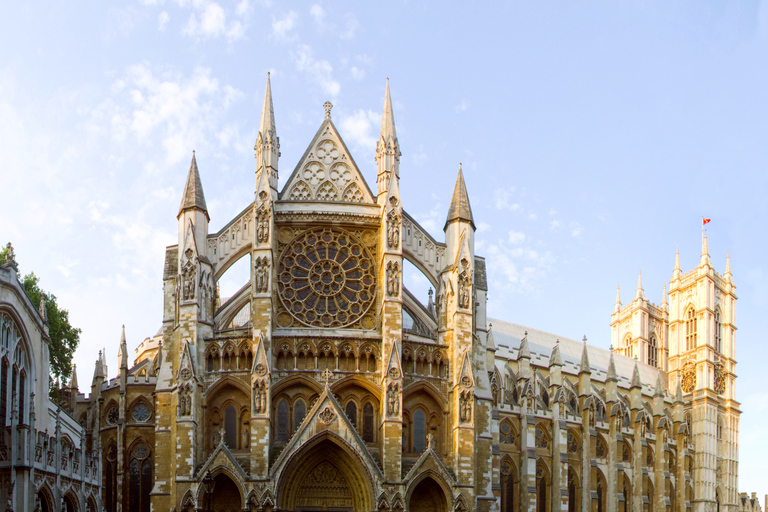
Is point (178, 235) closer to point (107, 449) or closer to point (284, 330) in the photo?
point (284, 330)

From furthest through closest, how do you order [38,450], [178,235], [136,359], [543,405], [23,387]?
[543,405]
[136,359]
[178,235]
[23,387]
[38,450]

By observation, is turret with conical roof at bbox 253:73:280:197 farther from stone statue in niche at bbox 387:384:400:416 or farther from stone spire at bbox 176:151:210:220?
stone statue in niche at bbox 387:384:400:416

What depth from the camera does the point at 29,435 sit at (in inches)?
1137

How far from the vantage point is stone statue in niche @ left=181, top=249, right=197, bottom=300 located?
41.8m

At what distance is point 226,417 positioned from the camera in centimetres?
4169

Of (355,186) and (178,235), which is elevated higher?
(355,186)

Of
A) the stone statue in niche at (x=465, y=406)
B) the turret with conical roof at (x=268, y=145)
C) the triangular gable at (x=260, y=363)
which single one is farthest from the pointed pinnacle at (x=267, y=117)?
the stone statue in niche at (x=465, y=406)

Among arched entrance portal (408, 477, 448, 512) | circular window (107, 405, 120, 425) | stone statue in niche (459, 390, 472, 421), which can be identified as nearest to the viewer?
arched entrance portal (408, 477, 448, 512)

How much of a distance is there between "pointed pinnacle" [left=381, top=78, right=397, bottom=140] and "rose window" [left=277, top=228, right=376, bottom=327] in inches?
208

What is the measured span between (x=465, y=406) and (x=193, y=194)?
51.1 ft

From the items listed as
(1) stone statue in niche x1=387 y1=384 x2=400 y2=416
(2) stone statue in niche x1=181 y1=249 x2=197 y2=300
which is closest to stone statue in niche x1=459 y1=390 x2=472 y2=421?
(1) stone statue in niche x1=387 y1=384 x2=400 y2=416

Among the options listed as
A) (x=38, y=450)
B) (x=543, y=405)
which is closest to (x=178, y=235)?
(x=38, y=450)

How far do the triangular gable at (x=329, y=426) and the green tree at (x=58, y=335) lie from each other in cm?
1741

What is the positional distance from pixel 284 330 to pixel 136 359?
19.6 meters
